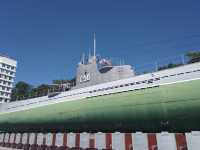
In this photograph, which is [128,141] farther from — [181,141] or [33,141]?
[33,141]

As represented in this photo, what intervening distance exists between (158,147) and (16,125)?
20.9 meters

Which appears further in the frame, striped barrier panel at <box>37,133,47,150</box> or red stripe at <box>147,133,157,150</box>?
striped barrier panel at <box>37,133,47,150</box>

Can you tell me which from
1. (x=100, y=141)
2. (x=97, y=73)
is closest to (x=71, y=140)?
(x=100, y=141)

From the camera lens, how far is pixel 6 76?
325 feet

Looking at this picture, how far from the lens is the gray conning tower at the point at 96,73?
2200 centimetres

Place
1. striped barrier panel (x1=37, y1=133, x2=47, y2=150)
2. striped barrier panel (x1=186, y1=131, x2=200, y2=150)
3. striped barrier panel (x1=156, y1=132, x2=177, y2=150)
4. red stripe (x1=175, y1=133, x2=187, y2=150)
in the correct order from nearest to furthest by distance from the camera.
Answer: striped barrier panel (x1=186, y1=131, x2=200, y2=150) → red stripe (x1=175, y1=133, x2=187, y2=150) → striped barrier panel (x1=156, y1=132, x2=177, y2=150) → striped barrier panel (x1=37, y1=133, x2=47, y2=150)

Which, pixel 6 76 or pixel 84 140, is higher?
pixel 6 76

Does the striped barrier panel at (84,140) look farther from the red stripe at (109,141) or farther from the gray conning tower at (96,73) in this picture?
the gray conning tower at (96,73)

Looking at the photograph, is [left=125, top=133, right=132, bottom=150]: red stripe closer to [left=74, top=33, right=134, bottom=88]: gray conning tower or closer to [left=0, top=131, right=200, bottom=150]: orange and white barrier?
[left=0, top=131, right=200, bottom=150]: orange and white barrier

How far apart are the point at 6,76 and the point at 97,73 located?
83.9 meters

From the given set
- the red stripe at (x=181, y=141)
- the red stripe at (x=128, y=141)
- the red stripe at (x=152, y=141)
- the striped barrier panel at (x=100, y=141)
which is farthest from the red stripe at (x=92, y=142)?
the red stripe at (x=181, y=141)

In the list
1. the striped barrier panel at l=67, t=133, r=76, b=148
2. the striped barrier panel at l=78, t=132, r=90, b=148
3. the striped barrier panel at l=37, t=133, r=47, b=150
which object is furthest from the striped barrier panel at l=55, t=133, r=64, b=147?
the striped barrier panel at l=78, t=132, r=90, b=148

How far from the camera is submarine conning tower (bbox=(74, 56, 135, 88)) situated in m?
22.0

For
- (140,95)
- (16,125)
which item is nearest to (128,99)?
(140,95)
